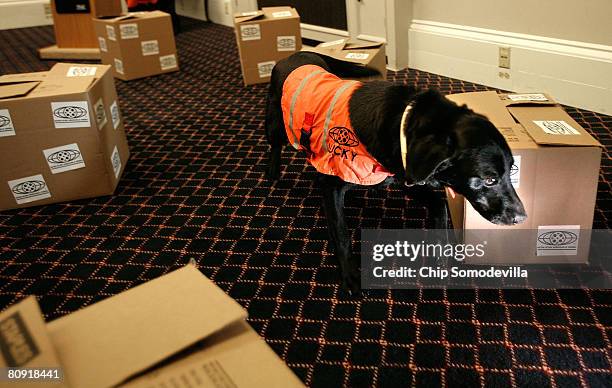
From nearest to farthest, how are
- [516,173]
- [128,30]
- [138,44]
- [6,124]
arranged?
[516,173] → [6,124] → [128,30] → [138,44]

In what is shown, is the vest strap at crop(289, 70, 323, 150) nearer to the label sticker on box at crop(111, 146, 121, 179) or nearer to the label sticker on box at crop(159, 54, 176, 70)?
the label sticker on box at crop(111, 146, 121, 179)

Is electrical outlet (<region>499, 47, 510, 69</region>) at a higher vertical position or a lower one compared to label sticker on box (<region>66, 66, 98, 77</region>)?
lower

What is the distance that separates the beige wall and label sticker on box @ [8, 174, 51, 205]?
2.55 meters

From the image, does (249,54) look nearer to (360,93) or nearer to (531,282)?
(360,93)

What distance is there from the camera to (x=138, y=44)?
4227mm

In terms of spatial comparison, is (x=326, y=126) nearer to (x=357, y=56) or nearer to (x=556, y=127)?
(x=556, y=127)

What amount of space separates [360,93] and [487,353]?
819 mm

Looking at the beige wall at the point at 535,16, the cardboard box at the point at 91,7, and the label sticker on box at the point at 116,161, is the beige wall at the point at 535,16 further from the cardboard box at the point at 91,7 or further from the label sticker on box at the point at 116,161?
the cardboard box at the point at 91,7

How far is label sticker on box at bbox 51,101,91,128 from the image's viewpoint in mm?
2271

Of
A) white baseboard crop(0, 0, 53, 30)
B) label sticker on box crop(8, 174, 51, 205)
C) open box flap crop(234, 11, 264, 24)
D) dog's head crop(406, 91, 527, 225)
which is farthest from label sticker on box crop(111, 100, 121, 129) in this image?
white baseboard crop(0, 0, 53, 30)

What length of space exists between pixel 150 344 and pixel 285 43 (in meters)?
3.27

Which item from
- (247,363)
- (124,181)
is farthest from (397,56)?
(247,363)

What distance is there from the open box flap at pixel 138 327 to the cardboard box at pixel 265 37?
307 cm

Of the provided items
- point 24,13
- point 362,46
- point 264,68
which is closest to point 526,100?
point 362,46
